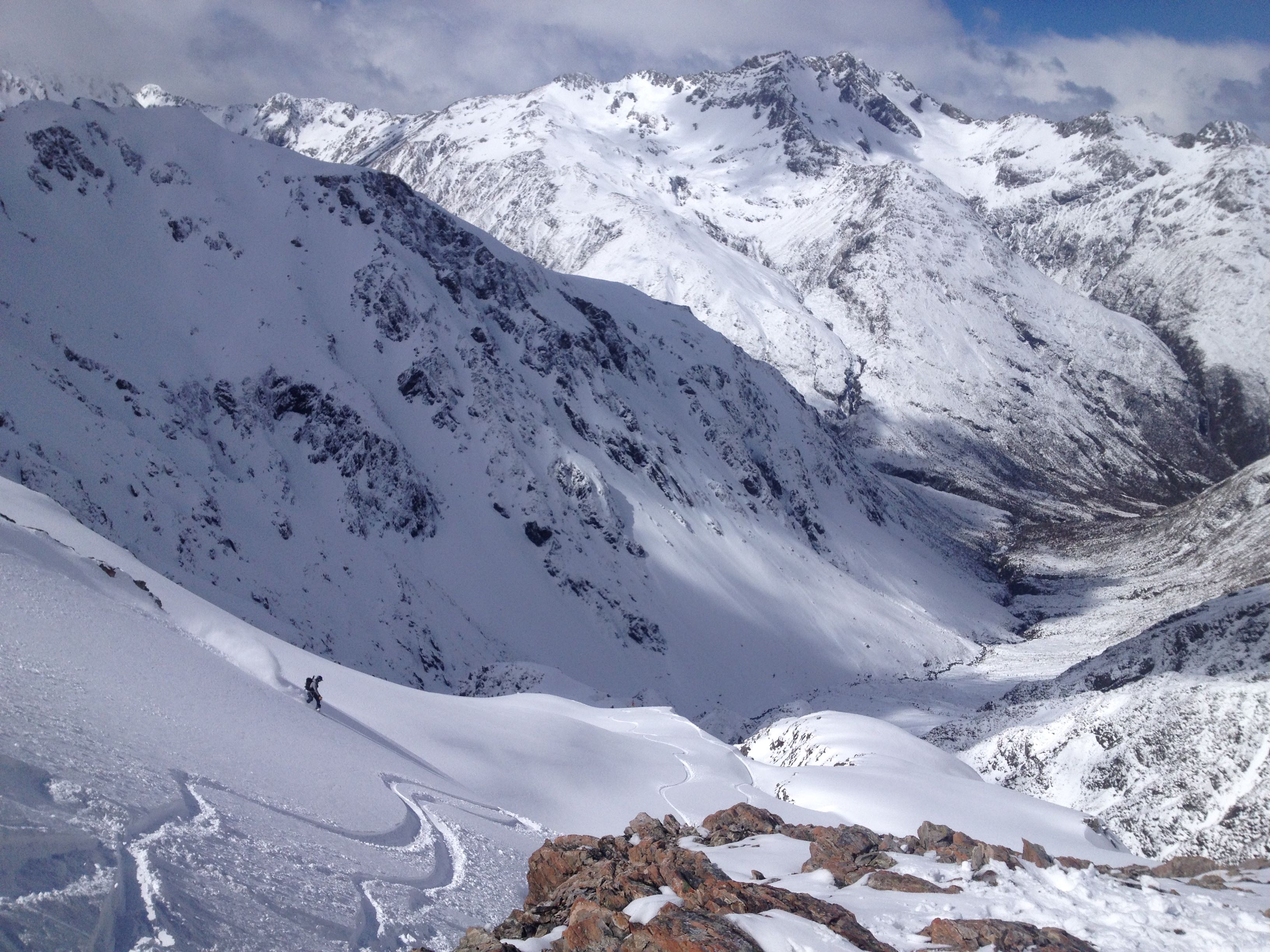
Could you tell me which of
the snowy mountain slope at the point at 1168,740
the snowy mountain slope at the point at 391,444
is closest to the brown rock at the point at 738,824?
the snowy mountain slope at the point at 1168,740

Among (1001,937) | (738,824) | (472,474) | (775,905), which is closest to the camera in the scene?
(1001,937)

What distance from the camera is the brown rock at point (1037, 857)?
1264cm

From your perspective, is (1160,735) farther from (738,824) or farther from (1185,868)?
(738,824)

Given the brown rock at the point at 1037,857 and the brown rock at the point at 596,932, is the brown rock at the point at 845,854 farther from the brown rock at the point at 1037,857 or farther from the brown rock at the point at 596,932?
the brown rock at the point at 596,932

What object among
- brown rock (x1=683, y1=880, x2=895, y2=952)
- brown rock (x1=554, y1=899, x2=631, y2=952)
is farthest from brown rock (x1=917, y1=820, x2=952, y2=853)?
brown rock (x1=554, y1=899, x2=631, y2=952)

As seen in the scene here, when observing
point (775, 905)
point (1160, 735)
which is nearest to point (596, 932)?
point (775, 905)

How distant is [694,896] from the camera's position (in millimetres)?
10266

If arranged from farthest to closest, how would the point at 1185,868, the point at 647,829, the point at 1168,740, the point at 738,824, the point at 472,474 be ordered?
1. the point at 472,474
2. the point at 1168,740
3. the point at 738,824
4. the point at 647,829
5. the point at 1185,868

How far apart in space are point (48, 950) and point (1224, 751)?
31.5 metres

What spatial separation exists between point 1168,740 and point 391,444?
154ft

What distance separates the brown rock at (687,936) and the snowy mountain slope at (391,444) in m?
36.3

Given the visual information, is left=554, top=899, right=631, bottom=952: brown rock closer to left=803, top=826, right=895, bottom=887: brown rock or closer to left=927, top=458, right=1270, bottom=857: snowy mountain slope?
left=803, top=826, right=895, bottom=887: brown rock

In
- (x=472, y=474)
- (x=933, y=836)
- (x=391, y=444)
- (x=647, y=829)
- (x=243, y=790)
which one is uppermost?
(x=472, y=474)


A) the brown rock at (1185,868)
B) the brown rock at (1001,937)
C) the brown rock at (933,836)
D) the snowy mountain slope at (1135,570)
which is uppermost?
the snowy mountain slope at (1135,570)
